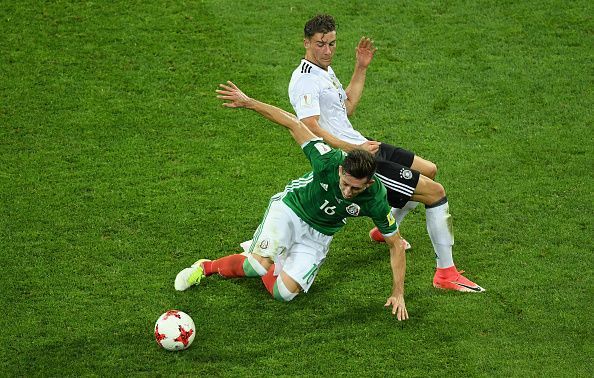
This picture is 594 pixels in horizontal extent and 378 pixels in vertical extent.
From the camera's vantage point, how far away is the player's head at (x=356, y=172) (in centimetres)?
805

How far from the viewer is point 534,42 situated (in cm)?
1335

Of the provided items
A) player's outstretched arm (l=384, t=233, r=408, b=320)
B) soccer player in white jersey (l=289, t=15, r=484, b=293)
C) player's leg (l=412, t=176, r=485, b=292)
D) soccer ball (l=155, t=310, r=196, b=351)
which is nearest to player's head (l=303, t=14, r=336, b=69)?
soccer player in white jersey (l=289, t=15, r=484, b=293)

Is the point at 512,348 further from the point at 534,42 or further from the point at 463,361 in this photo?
the point at 534,42

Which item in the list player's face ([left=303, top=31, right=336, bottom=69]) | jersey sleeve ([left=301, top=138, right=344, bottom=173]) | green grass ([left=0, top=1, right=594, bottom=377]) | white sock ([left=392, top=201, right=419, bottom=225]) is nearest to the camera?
green grass ([left=0, top=1, right=594, bottom=377])

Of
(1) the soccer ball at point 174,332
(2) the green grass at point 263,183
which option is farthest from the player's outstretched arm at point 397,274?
(1) the soccer ball at point 174,332

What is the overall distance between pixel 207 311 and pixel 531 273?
3113mm

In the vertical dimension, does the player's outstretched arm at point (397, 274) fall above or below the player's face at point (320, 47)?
below

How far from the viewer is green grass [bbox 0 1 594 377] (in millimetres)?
8516

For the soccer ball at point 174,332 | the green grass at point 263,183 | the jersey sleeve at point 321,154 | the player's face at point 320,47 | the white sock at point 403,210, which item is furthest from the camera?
the white sock at point 403,210

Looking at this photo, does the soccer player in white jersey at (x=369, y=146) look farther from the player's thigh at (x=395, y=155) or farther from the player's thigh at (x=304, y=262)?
the player's thigh at (x=304, y=262)

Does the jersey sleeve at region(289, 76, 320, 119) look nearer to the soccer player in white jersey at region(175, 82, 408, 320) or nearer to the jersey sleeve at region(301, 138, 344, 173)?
the soccer player in white jersey at region(175, 82, 408, 320)

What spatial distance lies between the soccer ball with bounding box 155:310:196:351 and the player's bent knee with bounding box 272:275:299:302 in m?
1.04

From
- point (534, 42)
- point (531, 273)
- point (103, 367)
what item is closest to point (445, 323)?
point (531, 273)

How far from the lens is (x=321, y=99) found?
933 centimetres
